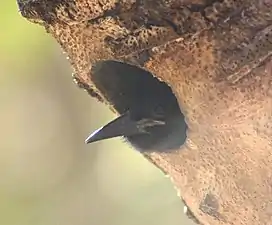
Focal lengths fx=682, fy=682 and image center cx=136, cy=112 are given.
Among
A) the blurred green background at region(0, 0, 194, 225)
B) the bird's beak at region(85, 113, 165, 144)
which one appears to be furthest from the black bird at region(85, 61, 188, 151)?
the blurred green background at region(0, 0, 194, 225)

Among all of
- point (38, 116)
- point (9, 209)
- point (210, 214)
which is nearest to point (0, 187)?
point (9, 209)

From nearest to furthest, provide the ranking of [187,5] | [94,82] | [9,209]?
[187,5] < [94,82] < [9,209]

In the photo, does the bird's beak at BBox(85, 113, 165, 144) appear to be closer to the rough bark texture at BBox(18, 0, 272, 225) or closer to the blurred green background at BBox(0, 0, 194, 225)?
the rough bark texture at BBox(18, 0, 272, 225)

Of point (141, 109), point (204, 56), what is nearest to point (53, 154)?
point (141, 109)

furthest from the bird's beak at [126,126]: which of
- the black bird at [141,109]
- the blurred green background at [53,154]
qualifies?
the blurred green background at [53,154]

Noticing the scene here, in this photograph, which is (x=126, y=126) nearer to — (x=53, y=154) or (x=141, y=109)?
(x=141, y=109)

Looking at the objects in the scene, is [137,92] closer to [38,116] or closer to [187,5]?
[187,5]
